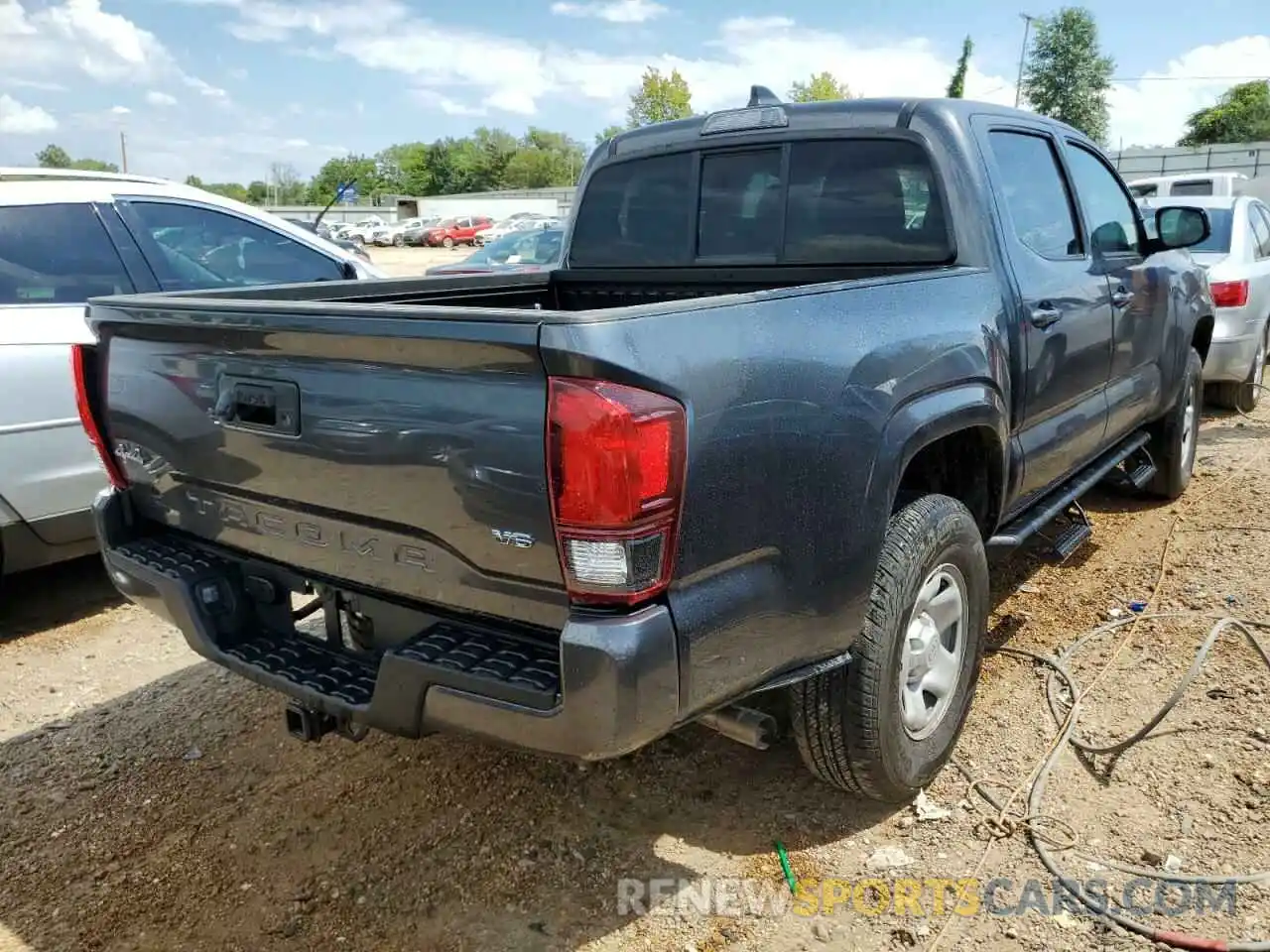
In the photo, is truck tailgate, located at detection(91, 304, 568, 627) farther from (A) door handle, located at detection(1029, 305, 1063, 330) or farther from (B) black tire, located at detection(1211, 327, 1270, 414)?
(B) black tire, located at detection(1211, 327, 1270, 414)

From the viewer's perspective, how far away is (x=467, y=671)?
2.07 metres

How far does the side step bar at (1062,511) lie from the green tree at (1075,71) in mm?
61606

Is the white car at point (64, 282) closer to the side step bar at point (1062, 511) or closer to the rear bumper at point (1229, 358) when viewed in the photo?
the side step bar at point (1062, 511)

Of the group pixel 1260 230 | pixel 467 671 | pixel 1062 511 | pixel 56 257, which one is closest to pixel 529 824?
pixel 467 671

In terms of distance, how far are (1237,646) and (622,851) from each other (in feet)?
8.74

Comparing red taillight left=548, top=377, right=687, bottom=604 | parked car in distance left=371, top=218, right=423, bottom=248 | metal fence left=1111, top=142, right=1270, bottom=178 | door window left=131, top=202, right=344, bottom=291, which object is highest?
metal fence left=1111, top=142, right=1270, bottom=178

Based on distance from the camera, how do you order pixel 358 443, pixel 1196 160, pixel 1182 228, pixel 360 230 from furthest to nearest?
pixel 360 230 < pixel 1196 160 < pixel 1182 228 < pixel 358 443

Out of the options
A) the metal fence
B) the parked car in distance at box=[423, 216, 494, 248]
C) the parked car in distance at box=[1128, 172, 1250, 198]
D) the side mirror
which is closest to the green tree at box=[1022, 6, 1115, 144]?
the metal fence

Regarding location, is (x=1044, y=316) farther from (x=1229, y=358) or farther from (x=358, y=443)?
(x=1229, y=358)

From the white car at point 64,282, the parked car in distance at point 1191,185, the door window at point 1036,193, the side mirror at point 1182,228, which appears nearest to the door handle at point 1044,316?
the door window at point 1036,193

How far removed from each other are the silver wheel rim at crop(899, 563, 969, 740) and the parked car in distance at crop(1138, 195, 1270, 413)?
5232 millimetres

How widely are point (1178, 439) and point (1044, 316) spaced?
267cm

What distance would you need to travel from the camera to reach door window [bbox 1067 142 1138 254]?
4.16 metres

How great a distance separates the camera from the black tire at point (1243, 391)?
25.9ft
